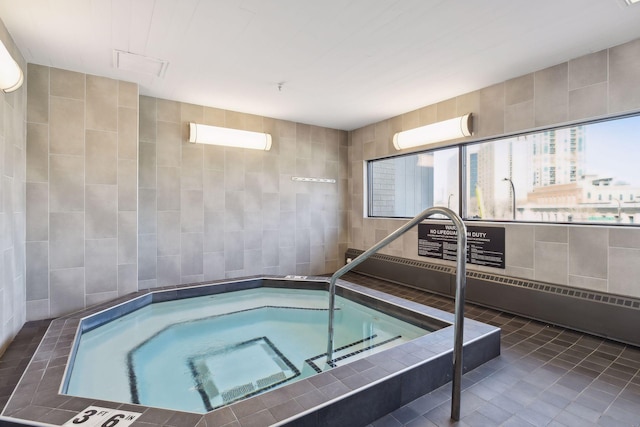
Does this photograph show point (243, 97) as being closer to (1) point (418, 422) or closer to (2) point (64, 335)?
(2) point (64, 335)

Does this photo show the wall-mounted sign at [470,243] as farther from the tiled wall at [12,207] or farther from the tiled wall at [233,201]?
the tiled wall at [12,207]

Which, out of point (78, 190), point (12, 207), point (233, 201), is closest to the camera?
point (12, 207)

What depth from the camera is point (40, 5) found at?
6.38ft

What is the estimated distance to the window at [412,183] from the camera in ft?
12.8

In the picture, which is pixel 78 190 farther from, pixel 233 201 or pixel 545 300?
pixel 545 300

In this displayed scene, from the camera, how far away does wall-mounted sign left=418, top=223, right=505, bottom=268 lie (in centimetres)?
322

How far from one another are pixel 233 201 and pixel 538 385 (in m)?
3.66

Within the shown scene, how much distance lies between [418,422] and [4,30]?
12.3 feet

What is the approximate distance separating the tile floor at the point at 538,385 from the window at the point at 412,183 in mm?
1891

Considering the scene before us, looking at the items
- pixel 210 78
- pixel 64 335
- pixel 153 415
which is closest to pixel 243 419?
pixel 153 415

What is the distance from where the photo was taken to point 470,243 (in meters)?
3.46

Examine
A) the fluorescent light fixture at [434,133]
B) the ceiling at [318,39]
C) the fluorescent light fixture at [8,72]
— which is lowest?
the fluorescent light fixture at [8,72]

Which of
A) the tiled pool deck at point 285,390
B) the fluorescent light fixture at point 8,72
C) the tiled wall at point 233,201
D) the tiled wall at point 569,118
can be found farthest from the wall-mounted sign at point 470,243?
the fluorescent light fixture at point 8,72

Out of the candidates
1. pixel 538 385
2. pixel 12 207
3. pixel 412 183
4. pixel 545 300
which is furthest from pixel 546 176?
pixel 12 207
